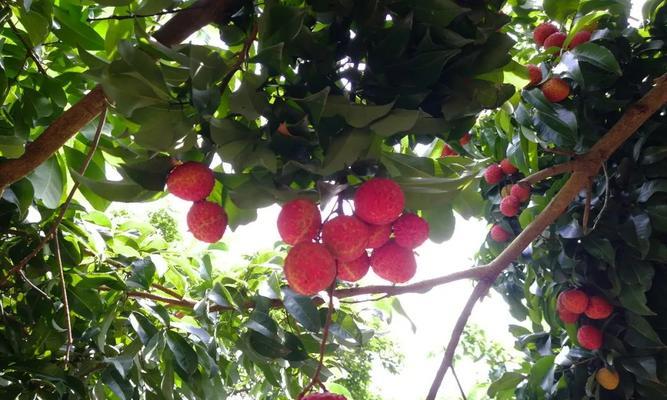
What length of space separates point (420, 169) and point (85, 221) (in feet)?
3.18

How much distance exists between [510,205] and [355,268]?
0.92m

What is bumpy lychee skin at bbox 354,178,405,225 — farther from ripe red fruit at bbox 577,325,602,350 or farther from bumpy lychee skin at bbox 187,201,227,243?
ripe red fruit at bbox 577,325,602,350

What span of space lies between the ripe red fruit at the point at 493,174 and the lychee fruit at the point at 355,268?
937 millimetres

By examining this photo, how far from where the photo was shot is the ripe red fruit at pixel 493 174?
1.62 meters

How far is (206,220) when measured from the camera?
71 cm

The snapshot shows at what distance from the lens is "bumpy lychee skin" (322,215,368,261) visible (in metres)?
0.65

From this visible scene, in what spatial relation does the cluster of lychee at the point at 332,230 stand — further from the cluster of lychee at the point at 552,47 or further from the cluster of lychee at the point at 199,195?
the cluster of lychee at the point at 552,47

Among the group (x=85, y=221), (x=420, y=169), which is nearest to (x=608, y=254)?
(x=420, y=169)

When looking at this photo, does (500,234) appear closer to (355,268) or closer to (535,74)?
(535,74)

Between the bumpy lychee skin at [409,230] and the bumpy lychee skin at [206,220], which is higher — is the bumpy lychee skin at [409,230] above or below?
above

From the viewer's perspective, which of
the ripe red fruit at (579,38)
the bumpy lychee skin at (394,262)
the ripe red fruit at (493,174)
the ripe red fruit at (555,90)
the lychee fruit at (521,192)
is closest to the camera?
the bumpy lychee skin at (394,262)

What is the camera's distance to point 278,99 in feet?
2.19

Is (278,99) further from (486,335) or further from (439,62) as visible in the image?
(486,335)

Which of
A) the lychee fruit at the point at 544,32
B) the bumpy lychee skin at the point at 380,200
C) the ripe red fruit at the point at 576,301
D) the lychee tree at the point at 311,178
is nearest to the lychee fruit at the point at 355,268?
the lychee tree at the point at 311,178
